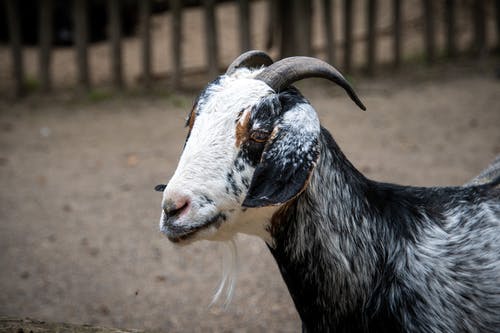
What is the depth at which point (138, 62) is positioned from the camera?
1093 centimetres

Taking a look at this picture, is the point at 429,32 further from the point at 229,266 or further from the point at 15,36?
the point at 229,266

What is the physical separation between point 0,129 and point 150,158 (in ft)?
7.15

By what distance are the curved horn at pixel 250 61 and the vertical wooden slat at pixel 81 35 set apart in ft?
21.5

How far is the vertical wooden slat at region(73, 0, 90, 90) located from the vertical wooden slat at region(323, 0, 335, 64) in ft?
10.8

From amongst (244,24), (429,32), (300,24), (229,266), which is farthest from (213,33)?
(229,266)

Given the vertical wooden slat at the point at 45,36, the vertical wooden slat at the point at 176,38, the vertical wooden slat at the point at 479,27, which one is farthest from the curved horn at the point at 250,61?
the vertical wooden slat at the point at 479,27

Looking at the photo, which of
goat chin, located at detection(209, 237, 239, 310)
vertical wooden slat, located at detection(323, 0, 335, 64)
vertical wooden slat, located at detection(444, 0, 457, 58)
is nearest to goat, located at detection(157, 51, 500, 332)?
goat chin, located at detection(209, 237, 239, 310)

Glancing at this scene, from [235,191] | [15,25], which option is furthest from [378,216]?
[15,25]

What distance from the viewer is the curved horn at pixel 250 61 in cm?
304

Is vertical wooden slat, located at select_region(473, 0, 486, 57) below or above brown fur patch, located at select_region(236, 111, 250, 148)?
below

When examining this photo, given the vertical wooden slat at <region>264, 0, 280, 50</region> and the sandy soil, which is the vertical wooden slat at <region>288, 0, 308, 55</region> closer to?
the vertical wooden slat at <region>264, 0, 280, 50</region>

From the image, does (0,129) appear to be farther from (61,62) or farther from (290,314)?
(290,314)

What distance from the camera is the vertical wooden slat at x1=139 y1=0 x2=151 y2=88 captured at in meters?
9.29

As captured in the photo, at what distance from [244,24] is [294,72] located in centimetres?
672
